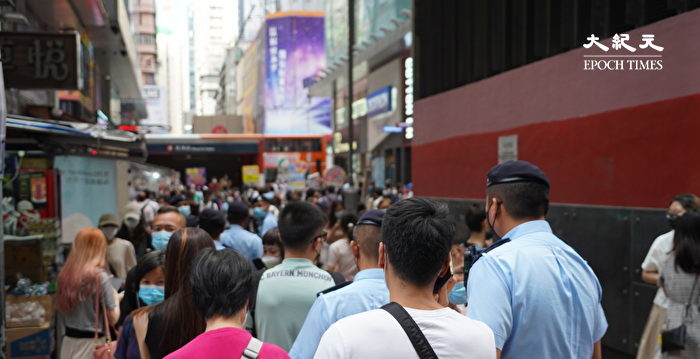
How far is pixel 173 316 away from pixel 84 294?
2533 mm

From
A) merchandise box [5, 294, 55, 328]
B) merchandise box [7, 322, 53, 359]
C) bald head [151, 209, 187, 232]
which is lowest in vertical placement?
merchandise box [7, 322, 53, 359]

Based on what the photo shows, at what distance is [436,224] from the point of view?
2.30 metres

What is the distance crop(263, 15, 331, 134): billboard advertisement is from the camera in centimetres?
7600

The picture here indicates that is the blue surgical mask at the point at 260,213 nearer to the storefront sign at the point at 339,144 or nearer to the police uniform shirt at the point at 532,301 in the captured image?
the police uniform shirt at the point at 532,301

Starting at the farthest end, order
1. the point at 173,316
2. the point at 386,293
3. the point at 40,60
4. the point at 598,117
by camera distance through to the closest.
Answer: the point at 598,117
the point at 40,60
the point at 173,316
the point at 386,293

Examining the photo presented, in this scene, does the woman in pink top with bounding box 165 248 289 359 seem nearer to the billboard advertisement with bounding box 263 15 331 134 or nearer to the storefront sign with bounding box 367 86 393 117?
the storefront sign with bounding box 367 86 393 117

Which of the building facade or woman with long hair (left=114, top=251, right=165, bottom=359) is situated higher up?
the building facade

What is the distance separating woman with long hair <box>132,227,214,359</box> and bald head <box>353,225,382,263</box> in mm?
919

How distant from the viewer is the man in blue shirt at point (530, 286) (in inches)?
120

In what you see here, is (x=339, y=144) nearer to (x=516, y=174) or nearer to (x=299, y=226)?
(x=299, y=226)

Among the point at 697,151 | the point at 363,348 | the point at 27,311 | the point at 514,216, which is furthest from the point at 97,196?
the point at 363,348

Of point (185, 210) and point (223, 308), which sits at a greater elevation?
point (223, 308)

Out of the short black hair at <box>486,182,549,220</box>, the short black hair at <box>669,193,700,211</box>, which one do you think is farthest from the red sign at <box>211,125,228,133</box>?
the short black hair at <box>486,182,549,220</box>

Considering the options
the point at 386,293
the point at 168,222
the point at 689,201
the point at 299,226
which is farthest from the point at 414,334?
the point at 168,222
